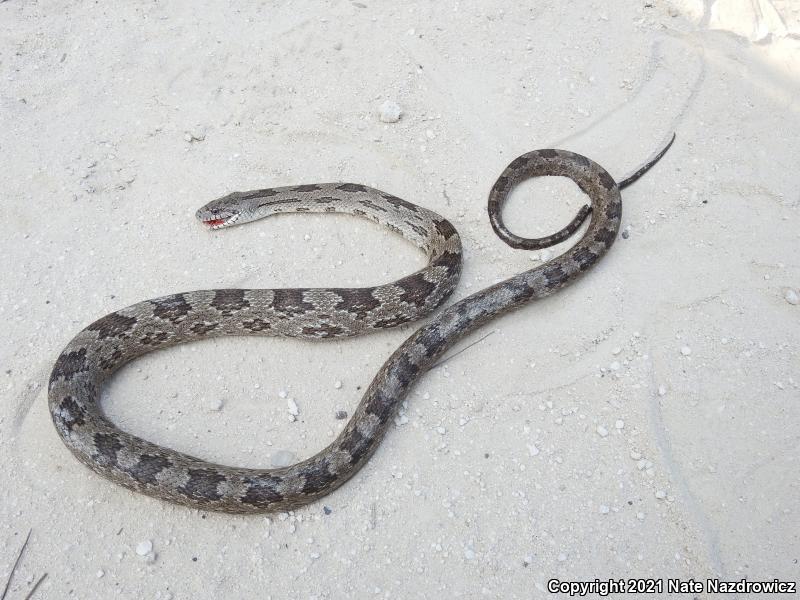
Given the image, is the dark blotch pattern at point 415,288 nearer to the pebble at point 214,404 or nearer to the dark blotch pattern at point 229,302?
the dark blotch pattern at point 229,302

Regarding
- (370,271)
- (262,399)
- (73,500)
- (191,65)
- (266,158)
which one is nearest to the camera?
(73,500)

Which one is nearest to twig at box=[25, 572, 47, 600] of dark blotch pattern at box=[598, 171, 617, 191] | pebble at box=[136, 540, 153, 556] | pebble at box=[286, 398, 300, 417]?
pebble at box=[136, 540, 153, 556]

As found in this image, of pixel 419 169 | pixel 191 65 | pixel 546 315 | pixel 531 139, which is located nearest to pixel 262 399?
pixel 546 315

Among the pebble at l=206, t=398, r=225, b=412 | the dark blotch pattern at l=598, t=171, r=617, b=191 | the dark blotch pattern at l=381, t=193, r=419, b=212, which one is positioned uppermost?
the dark blotch pattern at l=381, t=193, r=419, b=212

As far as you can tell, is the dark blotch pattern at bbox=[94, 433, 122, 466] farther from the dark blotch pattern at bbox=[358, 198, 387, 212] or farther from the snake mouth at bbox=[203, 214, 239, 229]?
the dark blotch pattern at bbox=[358, 198, 387, 212]

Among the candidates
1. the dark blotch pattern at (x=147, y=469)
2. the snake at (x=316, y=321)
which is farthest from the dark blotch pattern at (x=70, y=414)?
the dark blotch pattern at (x=147, y=469)

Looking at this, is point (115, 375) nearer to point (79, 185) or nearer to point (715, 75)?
point (79, 185)
